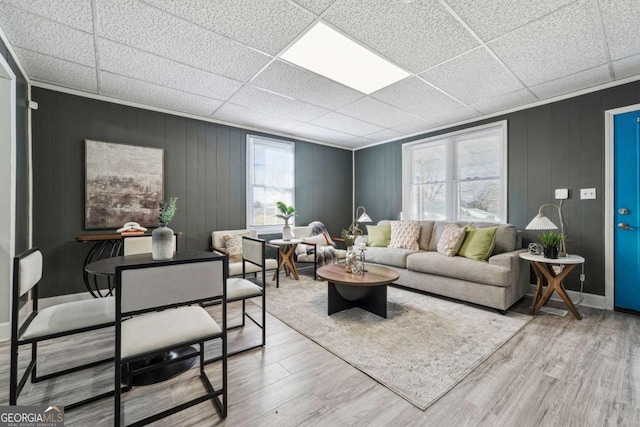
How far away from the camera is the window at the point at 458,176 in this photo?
4.12m

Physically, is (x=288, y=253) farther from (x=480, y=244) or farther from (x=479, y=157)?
(x=479, y=157)

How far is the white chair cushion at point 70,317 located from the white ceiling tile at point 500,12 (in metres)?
3.11

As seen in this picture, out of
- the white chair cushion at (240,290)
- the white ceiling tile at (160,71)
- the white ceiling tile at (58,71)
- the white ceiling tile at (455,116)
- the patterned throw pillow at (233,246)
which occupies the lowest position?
the white chair cushion at (240,290)

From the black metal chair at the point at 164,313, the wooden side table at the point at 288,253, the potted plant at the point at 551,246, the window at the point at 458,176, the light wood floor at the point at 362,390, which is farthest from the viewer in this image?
the wooden side table at the point at 288,253

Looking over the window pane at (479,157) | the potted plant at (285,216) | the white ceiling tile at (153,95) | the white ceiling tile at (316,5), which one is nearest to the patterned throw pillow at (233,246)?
the potted plant at (285,216)

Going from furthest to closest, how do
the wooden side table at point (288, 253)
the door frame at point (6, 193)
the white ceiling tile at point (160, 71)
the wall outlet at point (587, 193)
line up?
1. the wooden side table at point (288, 253)
2. the wall outlet at point (587, 193)
3. the white ceiling tile at point (160, 71)
4. the door frame at point (6, 193)

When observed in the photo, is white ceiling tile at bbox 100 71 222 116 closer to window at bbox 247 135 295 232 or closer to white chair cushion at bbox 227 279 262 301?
window at bbox 247 135 295 232

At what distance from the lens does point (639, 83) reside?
2930mm

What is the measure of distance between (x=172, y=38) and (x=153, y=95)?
1431mm

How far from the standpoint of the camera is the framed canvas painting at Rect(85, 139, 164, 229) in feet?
11.1

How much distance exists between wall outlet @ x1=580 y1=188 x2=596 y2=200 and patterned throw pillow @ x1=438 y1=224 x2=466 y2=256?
133 centimetres

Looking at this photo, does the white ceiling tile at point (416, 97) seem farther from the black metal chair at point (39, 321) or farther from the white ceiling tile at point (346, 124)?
the black metal chair at point (39, 321)

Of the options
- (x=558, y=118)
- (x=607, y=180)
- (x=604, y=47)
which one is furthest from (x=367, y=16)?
(x=607, y=180)

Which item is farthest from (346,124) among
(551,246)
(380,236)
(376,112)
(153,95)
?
(551,246)
